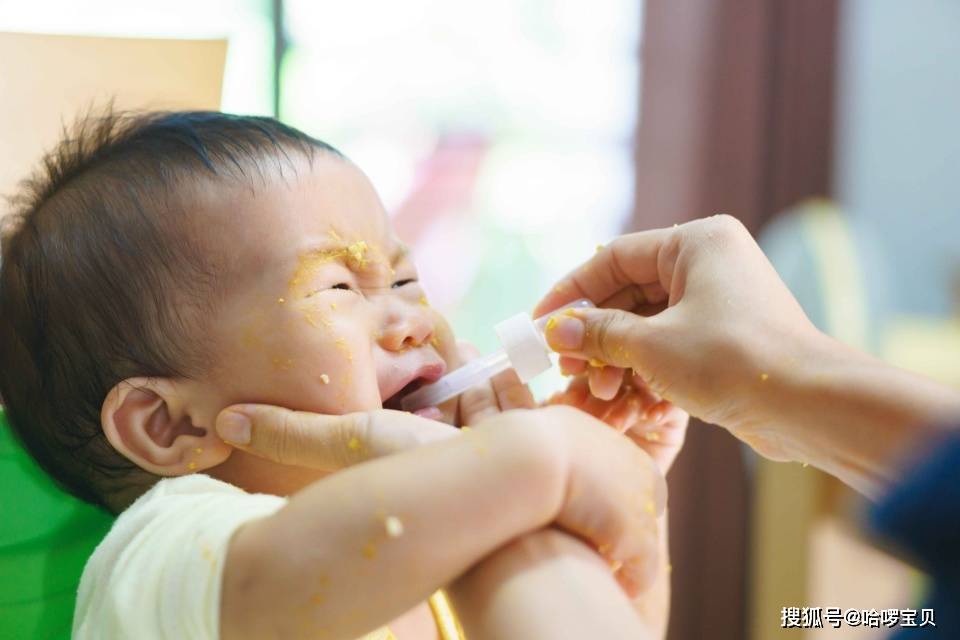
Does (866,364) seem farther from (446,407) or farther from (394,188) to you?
(394,188)

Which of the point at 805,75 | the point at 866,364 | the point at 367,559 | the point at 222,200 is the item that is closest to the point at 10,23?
the point at 222,200

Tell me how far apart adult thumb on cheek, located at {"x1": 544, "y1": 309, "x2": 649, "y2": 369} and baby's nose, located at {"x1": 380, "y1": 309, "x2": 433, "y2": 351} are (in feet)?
0.38

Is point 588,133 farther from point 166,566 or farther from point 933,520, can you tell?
point 933,520

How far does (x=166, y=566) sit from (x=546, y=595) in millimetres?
250

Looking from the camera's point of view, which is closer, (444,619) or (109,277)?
(109,277)

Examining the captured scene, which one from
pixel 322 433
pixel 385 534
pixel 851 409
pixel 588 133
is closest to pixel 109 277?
pixel 322 433

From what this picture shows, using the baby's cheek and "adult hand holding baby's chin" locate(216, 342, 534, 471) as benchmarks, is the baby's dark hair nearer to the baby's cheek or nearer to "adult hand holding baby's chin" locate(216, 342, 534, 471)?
"adult hand holding baby's chin" locate(216, 342, 534, 471)

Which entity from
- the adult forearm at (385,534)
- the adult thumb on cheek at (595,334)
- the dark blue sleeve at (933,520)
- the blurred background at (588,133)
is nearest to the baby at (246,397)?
the adult forearm at (385,534)

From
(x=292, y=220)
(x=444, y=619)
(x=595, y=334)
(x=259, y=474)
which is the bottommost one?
(x=444, y=619)

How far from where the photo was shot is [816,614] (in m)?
1.31

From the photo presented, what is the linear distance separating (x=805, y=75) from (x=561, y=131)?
1.96 feet

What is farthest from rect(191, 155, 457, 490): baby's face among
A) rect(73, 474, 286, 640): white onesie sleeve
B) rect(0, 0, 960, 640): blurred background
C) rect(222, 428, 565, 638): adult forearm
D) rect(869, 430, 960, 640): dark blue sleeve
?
rect(0, 0, 960, 640): blurred background

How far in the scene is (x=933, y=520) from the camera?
28 cm

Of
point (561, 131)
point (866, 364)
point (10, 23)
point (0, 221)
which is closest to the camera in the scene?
point (866, 364)
